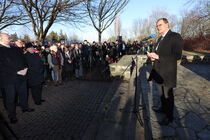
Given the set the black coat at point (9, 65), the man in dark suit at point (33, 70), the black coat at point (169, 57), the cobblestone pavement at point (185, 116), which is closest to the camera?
the black coat at point (169, 57)

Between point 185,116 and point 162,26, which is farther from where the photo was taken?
point 185,116

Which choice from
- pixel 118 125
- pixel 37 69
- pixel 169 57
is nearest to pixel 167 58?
pixel 169 57

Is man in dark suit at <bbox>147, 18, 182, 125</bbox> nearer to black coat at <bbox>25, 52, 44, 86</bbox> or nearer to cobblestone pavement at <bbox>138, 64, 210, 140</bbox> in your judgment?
cobblestone pavement at <bbox>138, 64, 210, 140</bbox>

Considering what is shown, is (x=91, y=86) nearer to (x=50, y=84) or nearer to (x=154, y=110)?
(x=50, y=84)

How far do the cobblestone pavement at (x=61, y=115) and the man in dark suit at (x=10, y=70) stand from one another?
486mm

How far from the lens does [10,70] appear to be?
2.81 metres

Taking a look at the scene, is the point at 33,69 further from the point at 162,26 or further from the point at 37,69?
the point at 162,26

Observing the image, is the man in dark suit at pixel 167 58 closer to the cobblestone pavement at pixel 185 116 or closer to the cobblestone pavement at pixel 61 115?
the cobblestone pavement at pixel 185 116

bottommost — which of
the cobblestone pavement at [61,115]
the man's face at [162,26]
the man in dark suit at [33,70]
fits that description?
the cobblestone pavement at [61,115]

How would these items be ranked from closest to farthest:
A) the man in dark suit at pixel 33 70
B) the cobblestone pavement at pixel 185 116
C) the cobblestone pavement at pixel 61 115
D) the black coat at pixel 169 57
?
the black coat at pixel 169 57
the cobblestone pavement at pixel 185 116
the cobblestone pavement at pixel 61 115
the man in dark suit at pixel 33 70

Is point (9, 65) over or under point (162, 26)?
under

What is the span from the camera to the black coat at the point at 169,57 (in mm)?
2094

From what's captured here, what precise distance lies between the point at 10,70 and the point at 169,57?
338 cm

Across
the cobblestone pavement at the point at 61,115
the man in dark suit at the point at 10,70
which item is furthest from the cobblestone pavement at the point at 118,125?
the man in dark suit at the point at 10,70
